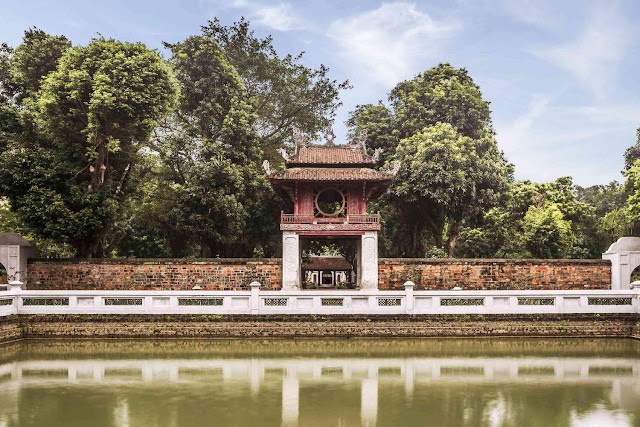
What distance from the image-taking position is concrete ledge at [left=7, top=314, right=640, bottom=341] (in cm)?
1783

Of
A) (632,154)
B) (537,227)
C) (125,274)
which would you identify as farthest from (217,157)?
(632,154)

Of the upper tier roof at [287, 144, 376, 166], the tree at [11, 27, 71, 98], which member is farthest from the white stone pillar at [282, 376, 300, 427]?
the tree at [11, 27, 71, 98]

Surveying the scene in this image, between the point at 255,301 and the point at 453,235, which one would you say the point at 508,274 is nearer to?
the point at 453,235

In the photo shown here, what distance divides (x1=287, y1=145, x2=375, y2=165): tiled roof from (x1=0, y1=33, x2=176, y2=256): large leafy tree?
19.9ft

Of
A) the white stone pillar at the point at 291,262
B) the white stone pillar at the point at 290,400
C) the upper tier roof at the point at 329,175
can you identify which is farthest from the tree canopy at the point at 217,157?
the white stone pillar at the point at 290,400

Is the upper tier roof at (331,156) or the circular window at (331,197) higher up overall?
the upper tier roof at (331,156)

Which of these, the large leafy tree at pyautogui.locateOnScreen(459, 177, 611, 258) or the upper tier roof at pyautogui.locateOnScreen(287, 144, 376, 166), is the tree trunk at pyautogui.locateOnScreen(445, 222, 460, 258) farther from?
the upper tier roof at pyautogui.locateOnScreen(287, 144, 376, 166)

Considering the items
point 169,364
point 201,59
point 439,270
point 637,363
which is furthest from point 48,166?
point 637,363

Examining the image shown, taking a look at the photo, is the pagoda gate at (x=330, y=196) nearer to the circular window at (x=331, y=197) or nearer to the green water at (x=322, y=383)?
the circular window at (x=331, y=197)

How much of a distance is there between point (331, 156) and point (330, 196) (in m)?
1.85

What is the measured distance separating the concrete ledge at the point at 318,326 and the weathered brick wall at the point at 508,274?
17.8 ft

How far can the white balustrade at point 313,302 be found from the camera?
18.0 meters

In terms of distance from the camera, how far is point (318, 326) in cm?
1802

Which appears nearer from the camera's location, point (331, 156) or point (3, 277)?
point (3, 277)
